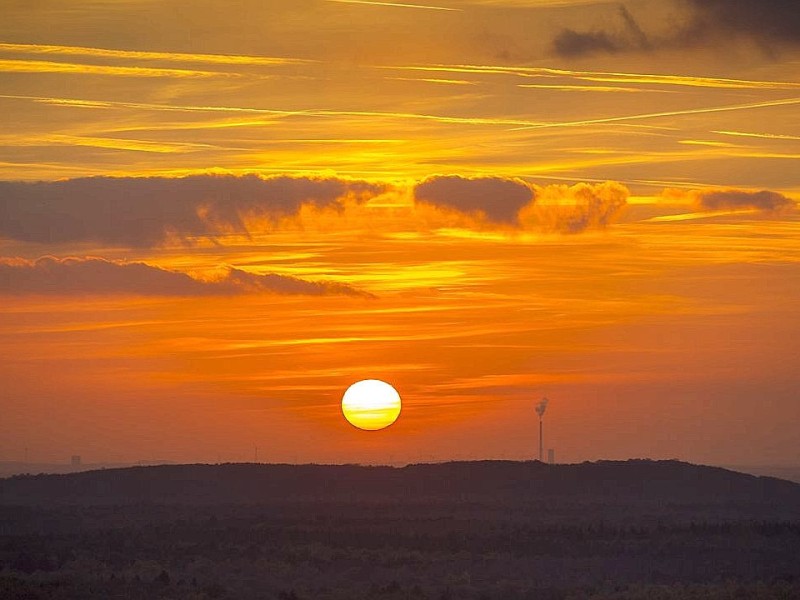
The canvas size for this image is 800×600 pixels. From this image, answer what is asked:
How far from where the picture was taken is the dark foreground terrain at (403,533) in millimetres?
57781

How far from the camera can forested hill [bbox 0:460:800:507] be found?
370 ft

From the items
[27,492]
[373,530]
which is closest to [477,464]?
[27,492]

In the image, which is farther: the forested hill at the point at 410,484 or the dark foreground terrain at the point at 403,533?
the forested hill at the point at 410,484

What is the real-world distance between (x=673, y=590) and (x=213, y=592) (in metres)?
16.1

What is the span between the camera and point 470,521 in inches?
3489

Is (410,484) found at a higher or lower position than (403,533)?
higher

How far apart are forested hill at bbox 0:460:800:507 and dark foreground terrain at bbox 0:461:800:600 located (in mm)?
191

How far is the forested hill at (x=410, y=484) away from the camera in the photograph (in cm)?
11281

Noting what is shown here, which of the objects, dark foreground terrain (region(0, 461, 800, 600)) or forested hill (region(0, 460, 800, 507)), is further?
A: forested hill (region(0, 460, 800, 507))

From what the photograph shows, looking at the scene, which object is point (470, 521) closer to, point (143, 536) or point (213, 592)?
point (143, 536)

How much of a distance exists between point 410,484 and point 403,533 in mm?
38749

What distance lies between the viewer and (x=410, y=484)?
118125 millimetres

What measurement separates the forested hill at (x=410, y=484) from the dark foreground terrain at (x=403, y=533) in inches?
7.5

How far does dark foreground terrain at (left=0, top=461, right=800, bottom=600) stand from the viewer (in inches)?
2275
